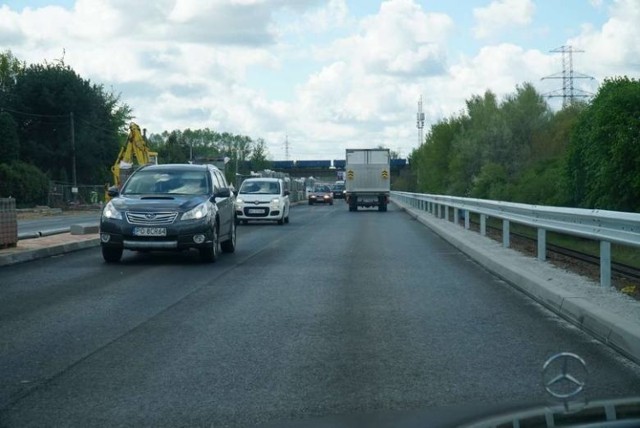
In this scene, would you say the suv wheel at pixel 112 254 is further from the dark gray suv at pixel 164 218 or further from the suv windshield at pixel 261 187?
the suv windshield at pixel 261 187

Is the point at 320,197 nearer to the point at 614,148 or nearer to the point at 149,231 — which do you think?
the point at 614,148

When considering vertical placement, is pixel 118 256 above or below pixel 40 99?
below

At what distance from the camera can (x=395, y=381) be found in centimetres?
659

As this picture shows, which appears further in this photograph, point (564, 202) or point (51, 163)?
point (51, 163)

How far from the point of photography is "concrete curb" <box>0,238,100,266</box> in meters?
16.3

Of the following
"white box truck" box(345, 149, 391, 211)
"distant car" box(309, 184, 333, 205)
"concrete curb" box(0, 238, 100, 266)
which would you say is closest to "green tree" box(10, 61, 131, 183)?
"distant car" box(309, 184, 333, 205)

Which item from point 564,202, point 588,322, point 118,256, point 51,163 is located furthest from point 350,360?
point 51,163

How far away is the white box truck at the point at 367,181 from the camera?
5244 cm

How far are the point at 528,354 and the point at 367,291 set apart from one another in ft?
14.9

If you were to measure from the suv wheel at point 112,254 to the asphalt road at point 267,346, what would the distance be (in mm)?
1564

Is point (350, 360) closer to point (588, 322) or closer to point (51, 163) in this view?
point (588, 322)

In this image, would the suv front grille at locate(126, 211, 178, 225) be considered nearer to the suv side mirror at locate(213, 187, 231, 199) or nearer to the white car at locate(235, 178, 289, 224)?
the suv side mirror at locate(213, 187, 231, 199)

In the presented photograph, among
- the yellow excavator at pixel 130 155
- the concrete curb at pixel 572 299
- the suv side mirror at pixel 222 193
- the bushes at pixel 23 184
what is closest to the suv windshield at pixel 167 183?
the suv side mirror at pixel 222 193

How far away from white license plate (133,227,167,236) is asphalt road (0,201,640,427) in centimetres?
125
